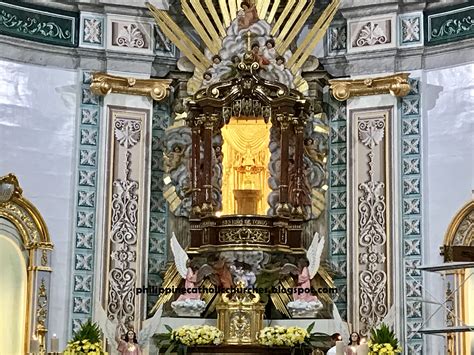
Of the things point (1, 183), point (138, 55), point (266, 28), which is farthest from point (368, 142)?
point (1, 183)

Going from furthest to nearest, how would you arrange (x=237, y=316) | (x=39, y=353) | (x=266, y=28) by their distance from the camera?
1. (x=266, y=28)
2. (x=237, y=316)
3. (x=39, y=353)

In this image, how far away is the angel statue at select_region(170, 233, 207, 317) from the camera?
18.7 m

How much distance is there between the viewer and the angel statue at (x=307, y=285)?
18672mm

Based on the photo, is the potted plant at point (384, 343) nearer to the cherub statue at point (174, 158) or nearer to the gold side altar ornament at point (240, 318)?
the gold side altar ornament at point (240, 318)

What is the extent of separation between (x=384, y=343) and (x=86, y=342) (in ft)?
14.6

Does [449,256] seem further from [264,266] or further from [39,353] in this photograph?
[39,353]

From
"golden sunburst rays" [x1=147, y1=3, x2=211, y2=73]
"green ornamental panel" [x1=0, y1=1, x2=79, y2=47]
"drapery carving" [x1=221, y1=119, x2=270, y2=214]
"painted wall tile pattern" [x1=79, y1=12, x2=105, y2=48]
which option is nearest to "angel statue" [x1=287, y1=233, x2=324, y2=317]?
"drapery carving" [x1=221, y1=119, x2=270, y2=214]

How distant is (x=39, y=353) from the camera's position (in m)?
17.1

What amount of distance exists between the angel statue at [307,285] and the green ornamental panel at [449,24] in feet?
12.6

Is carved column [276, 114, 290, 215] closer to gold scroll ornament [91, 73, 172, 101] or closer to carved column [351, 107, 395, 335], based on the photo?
carved column [351, 107, 395, 335]

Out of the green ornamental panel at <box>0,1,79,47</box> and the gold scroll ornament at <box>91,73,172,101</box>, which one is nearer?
the green ornamental panel at <box>0,1,79,47</box>

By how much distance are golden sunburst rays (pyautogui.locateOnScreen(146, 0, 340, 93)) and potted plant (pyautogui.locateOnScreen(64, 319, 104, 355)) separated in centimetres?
464

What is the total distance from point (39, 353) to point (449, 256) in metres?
6.48

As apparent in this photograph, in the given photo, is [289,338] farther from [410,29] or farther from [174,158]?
[410,29]
